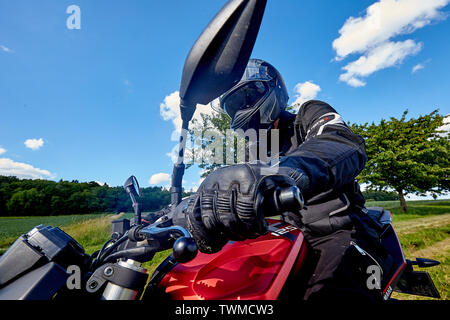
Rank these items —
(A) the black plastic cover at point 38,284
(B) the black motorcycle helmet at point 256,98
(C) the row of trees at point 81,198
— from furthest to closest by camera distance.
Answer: (C) the row of trees at point 81,198
(B) the black motorcycle helmet at point 256,98
(A) the black plastic cover at point 38,284

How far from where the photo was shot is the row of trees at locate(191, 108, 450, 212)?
13.9 meters

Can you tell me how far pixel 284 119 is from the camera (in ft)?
7.48

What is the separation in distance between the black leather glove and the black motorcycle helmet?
5.39ft

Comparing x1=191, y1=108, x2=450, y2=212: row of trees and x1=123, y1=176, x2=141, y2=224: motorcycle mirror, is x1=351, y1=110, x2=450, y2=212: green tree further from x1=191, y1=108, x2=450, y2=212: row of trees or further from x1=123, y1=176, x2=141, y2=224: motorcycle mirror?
x1=123, y1=176, x2=141, y2=224: motorcycle mirror

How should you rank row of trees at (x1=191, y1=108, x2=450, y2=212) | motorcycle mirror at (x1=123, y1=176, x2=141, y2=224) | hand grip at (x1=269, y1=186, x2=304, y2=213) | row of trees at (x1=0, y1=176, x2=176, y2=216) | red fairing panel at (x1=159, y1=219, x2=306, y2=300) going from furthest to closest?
row of trees at (x1=191, y1=108, x2=450, y2=212) → row of trees at (x1=0, y1=176, x2=176, y2=216) → motorcycle mirror at (x1=123, y1=176, x2=141, y2=224) → red fairing panel at (x1=159, y1=219, x2=306, y2=300) → hand grip at (x1=269, y1=186, x2=304, y2=213)

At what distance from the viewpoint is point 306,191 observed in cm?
80

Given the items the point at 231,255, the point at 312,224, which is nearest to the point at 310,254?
the point at 312,224

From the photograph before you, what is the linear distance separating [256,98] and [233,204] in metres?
1.85

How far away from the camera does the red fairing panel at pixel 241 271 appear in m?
0.94

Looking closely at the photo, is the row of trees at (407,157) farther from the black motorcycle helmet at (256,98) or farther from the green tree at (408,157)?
the black motorcycle helmet at (256,98)

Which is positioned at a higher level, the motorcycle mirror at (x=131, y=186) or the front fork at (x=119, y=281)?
the motorcycle mirror at (x=131, y=186)

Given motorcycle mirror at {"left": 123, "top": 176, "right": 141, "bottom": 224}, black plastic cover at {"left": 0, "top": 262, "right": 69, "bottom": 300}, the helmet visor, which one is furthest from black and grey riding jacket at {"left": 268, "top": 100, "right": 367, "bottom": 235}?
motorcycle mirror at {"left": 123, "top": 176, "right": 141, "bottom": 224}

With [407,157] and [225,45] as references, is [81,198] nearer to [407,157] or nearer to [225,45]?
[225,45]

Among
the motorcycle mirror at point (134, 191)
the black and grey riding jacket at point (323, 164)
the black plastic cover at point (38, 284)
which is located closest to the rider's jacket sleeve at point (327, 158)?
the black and grey riding jacket at point (323, 164)
